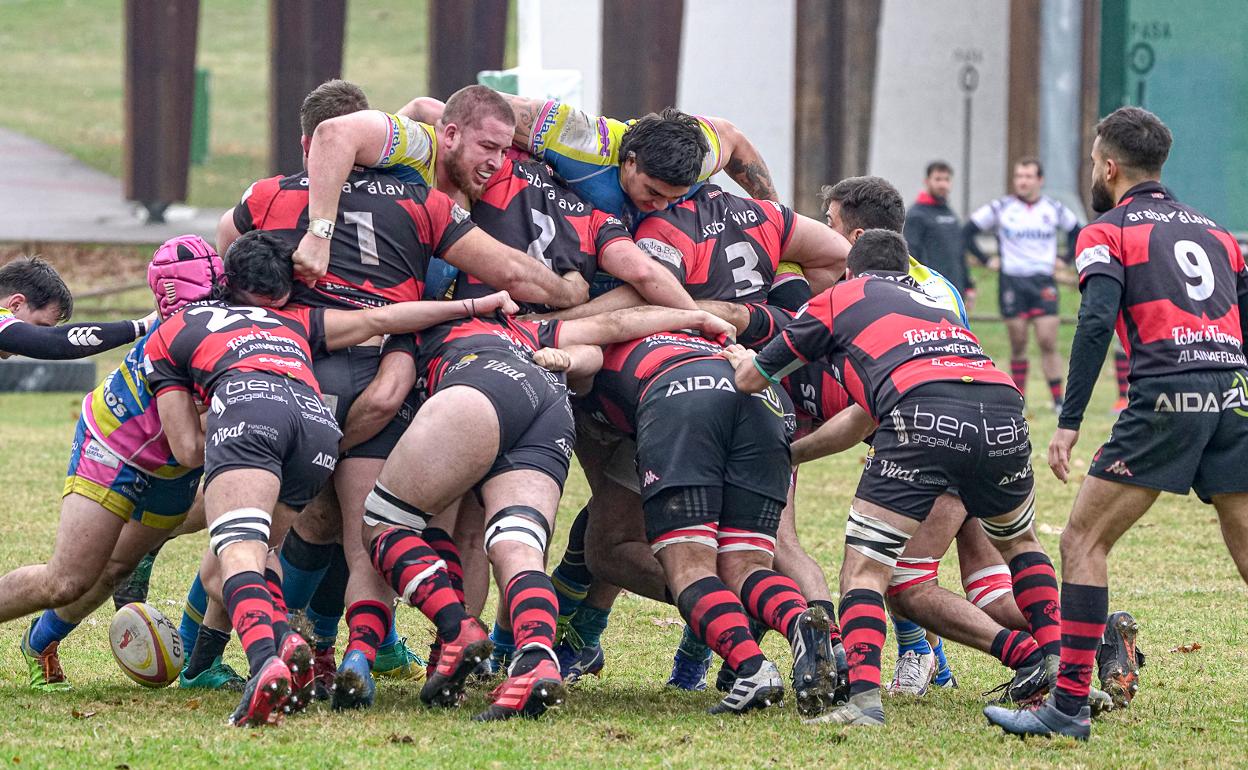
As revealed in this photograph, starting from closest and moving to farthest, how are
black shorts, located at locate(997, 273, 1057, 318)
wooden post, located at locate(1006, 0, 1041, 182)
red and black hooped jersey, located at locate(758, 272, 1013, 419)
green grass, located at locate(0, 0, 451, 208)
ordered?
1. red and black hooped jersey, located at locate(758, 272, 1013, 419)
2. black shorts, located at locate(997, 273, 1057, 318)
3. wooden post, located at locate(1006, 0, 1041, 182)
4. green grass, located at locate(0, 0, 451, 208)

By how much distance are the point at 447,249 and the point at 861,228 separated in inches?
65.5

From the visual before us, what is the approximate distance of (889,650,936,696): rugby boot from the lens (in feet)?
20.4

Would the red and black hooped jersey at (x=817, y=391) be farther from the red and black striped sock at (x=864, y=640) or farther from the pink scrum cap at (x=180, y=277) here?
the pink scrum cap at (x=180, y=277)

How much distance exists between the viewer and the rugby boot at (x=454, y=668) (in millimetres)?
5395

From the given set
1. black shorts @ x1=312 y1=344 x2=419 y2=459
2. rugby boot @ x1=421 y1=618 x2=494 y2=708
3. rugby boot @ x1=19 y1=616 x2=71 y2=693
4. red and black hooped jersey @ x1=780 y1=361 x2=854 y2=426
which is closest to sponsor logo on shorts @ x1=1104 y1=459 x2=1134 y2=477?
red and black hooped jersey @ x1=780 y1=361 x2=854 y2=426

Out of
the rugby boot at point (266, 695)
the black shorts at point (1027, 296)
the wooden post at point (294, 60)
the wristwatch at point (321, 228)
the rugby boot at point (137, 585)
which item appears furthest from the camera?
the wooden post at point (294, 60)

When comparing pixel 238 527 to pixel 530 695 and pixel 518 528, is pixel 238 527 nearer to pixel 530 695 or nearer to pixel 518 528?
pixel 518 528

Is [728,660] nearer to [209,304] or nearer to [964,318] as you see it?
[964,318]

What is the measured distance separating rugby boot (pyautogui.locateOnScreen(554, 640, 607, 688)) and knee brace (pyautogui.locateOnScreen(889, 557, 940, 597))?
4.09ft

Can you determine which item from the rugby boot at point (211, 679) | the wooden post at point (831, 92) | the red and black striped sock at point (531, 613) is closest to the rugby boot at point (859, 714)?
the red and black striped sock at point (531, 613)

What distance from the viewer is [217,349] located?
223 inches

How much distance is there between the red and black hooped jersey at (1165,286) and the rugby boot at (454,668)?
2313mm

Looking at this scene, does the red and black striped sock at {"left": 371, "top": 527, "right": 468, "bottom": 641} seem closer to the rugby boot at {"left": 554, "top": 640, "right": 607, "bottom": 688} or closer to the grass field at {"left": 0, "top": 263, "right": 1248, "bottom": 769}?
the grass field at {"left": 0, "top": 263, "right": 1248, "bottom": 769}

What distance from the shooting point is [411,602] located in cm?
564
